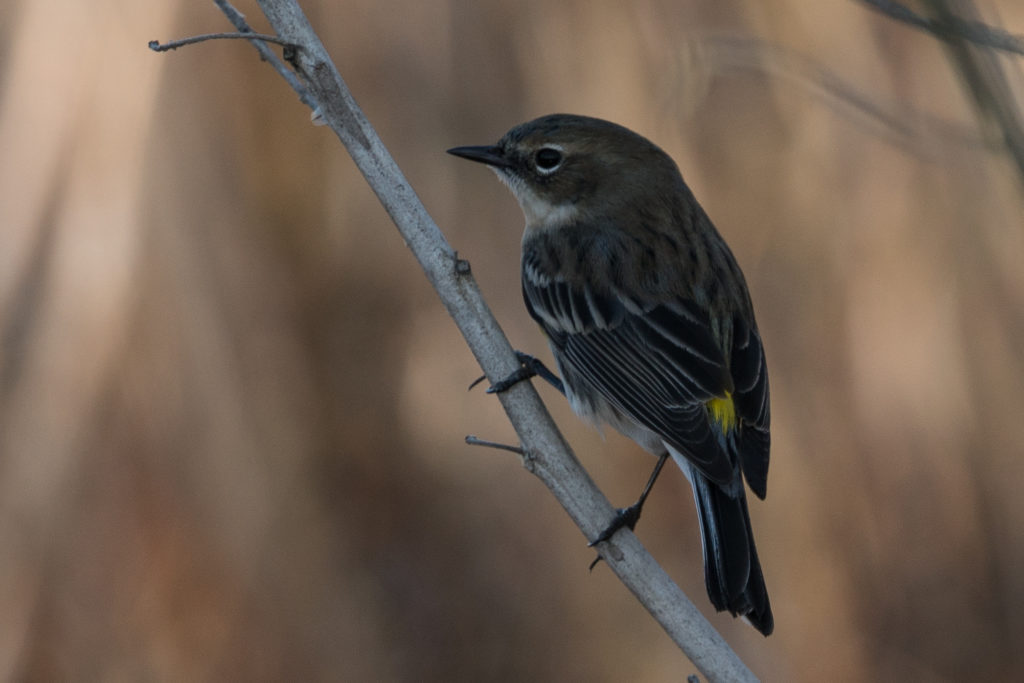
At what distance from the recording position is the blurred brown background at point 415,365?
3.42 m

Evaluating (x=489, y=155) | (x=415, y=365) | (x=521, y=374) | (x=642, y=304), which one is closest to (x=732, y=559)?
(x=521, y=374)

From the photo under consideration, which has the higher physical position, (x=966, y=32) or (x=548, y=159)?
(x=966, y=32)

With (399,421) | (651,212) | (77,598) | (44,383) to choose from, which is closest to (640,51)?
(651,212)

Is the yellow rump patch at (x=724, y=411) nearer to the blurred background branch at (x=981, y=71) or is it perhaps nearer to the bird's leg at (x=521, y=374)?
the bird's leg at (x=521, y=374)

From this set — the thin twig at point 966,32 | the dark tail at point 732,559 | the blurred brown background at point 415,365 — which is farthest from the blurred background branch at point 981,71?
the blurred brown background at point 415,365

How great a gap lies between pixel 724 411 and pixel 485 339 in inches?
31.0

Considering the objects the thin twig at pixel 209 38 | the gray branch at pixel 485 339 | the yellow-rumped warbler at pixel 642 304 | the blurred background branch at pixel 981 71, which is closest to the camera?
the blurred background branch at pixel 981 71

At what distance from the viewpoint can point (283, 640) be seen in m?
3.84

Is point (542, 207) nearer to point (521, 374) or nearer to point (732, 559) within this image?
point (521, 374)

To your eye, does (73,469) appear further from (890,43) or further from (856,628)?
(890,43)

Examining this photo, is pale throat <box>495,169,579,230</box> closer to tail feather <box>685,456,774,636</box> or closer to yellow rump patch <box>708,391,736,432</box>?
yellow rump patch <box>708,391,736,432</box>

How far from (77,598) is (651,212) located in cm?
241

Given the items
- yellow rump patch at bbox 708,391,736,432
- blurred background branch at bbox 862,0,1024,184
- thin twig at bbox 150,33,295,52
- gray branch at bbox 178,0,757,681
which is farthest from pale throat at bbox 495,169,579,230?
blurred background branch at bbox 862,0,1024,184

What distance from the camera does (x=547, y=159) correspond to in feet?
9.75
